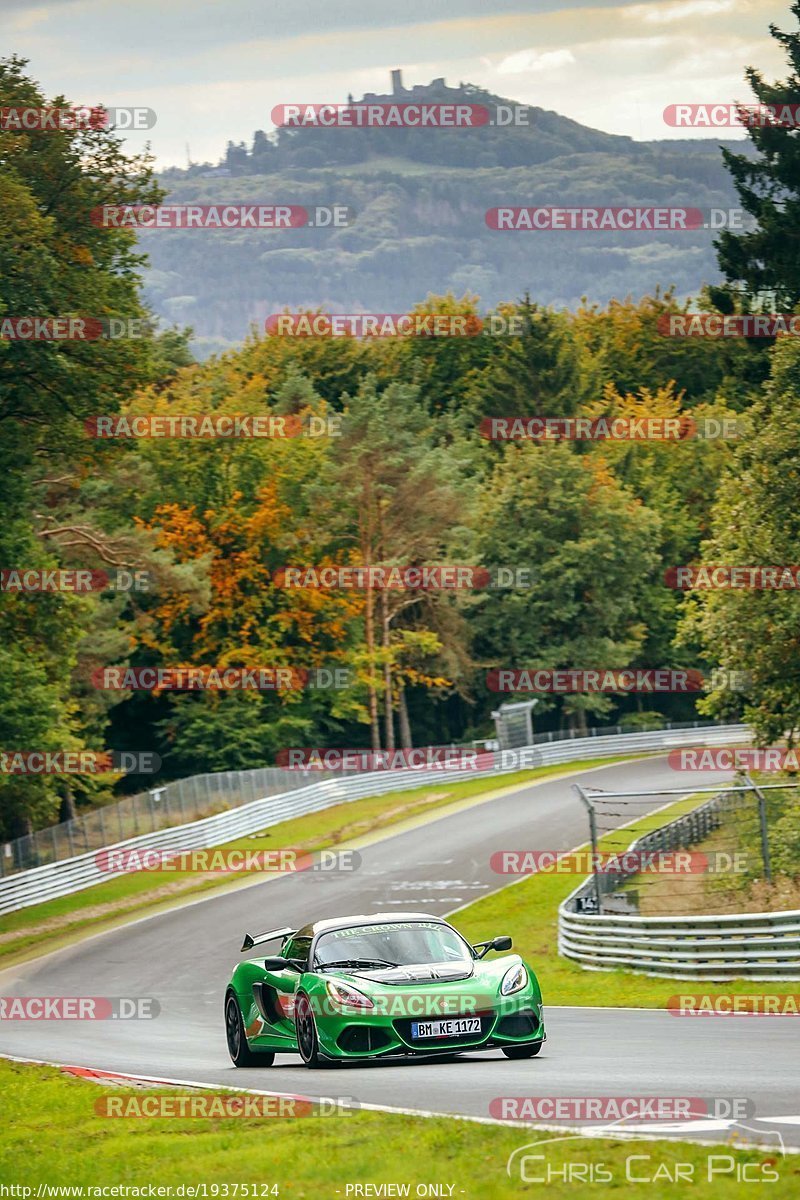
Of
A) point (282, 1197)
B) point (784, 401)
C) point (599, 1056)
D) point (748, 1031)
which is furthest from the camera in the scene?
point (784, 401)

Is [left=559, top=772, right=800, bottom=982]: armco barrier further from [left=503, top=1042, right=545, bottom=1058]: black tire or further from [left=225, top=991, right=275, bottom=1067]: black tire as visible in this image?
[left=225, top=991, right=275, bottom=1067]: black tire

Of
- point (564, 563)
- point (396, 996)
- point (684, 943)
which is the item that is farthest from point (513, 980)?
point (564, 563)

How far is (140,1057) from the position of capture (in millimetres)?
17438

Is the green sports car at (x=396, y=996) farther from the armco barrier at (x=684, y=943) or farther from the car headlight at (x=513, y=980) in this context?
the armco barrier at (x=684, y=943)

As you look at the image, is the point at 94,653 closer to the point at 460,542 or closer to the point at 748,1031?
the point at 460,542

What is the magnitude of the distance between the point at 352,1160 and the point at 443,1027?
4.09 meters

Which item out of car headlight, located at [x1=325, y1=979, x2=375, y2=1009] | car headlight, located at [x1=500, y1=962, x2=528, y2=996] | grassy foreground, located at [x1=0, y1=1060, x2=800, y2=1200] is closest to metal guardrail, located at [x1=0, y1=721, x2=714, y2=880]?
car headlight, located at [x1=325, y1=979, x2=375, y2=1009]

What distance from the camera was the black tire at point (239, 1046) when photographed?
14992mm

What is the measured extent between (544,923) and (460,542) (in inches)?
1654

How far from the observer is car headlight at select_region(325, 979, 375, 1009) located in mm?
13078

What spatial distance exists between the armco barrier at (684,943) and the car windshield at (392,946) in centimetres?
785

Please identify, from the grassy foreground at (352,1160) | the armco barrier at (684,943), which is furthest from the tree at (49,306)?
the grassy foreground at (352,1160)

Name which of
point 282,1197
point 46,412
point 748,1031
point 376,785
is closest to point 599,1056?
point 748,1031

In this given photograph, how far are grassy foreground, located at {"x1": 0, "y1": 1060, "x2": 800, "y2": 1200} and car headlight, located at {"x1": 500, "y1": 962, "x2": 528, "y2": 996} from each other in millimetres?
2891
